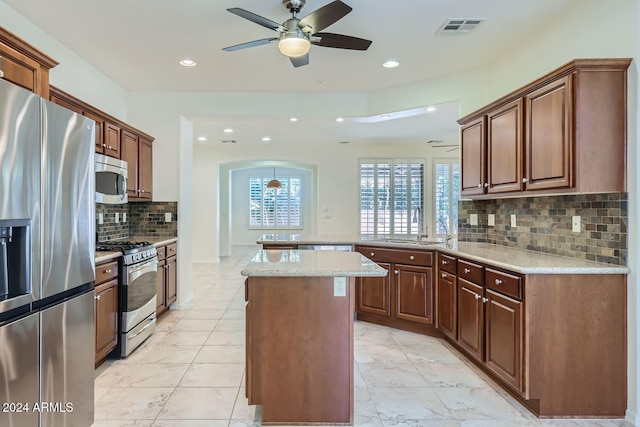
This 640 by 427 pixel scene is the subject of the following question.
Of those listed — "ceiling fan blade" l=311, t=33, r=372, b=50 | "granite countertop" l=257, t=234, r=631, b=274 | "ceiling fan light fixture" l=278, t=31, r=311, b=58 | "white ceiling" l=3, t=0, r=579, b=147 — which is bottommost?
"granite countertop" l=257, t=234, r=631, b=274

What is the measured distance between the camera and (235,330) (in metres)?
3.79

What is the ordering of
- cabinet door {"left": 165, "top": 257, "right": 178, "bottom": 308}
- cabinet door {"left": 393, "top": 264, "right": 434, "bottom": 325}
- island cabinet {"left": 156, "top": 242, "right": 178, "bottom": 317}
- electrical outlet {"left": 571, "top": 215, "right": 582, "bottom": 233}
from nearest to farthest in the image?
electrical outlet {"left": 571, "top": 215, "right": 582, "bottom": 233} < cabinet door {"left": 393, "top": 264, "right": 434, "bottom": 325} < island cabinet {"left": 156, "top": 242, "right": 178, "bottom": 317} < cabinet door {"left": 165, "top": 257, "right": 178, "bottom": 308}

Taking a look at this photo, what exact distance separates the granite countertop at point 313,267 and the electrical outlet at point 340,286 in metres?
0.06

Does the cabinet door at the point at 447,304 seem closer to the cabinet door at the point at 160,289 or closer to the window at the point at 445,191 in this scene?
the cabinet door at the point at 160,289

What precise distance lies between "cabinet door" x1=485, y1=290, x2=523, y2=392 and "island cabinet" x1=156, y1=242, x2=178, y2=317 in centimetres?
319

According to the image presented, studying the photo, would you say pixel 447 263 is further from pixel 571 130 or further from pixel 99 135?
pixel 99 135

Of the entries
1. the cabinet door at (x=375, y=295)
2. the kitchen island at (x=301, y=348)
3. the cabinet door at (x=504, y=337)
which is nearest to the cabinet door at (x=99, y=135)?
the kitchen island at (x=301, y=348)

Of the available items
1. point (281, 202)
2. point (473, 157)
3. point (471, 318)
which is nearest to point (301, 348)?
point (471, 318)

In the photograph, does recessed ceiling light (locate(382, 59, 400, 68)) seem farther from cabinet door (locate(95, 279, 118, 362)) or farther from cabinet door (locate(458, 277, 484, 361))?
cabinet door (locate(95, 279, 118, 362))

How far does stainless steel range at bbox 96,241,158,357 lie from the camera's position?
9.96 ft

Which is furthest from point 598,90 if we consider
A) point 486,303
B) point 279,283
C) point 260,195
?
point 260,195

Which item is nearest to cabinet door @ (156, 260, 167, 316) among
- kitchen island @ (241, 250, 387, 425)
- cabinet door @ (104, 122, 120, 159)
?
Answer: cabinet door @ (104, 122, 120, 159)

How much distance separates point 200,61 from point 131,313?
7.97 ft

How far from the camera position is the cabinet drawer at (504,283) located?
2.27m
